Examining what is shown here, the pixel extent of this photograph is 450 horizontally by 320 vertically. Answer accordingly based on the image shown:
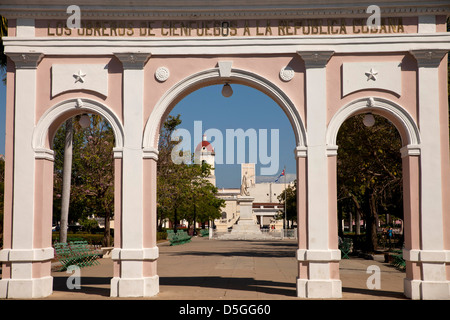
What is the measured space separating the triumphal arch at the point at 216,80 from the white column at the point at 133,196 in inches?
1.0

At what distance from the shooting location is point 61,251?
1700 centimetres

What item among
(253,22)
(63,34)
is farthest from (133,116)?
(253,22)

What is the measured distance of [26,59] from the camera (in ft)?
39.4

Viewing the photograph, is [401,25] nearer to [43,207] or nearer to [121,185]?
[121,185]

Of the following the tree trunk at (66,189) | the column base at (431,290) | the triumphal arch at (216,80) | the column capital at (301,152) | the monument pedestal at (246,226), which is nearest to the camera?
the column base at (431,290)

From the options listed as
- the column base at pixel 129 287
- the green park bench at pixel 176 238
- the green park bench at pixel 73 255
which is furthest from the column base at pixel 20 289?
the green park bench at pixel 176 238

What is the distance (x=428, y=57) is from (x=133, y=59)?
21.2 ft

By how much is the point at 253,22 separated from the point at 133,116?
11.2 ft

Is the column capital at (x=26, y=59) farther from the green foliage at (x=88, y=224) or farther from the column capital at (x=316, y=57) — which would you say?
the green foliage at (x=88, y=224)

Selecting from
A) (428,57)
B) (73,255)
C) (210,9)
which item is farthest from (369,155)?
(73,255)

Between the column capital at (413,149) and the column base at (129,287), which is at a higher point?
the column capital at (413,149)

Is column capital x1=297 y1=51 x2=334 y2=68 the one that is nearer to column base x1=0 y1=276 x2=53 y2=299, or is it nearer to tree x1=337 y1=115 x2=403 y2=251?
column base x1=0 y1=276 x2=53 y2=299

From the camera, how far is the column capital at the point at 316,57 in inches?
466

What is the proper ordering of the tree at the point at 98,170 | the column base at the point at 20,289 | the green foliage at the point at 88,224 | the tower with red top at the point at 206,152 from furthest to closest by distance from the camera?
the tower with red top at the point at 206,152 → the green foliage at the point at 88,224 → the tree at the point at 98,170 → the column base at the point at 20,289
